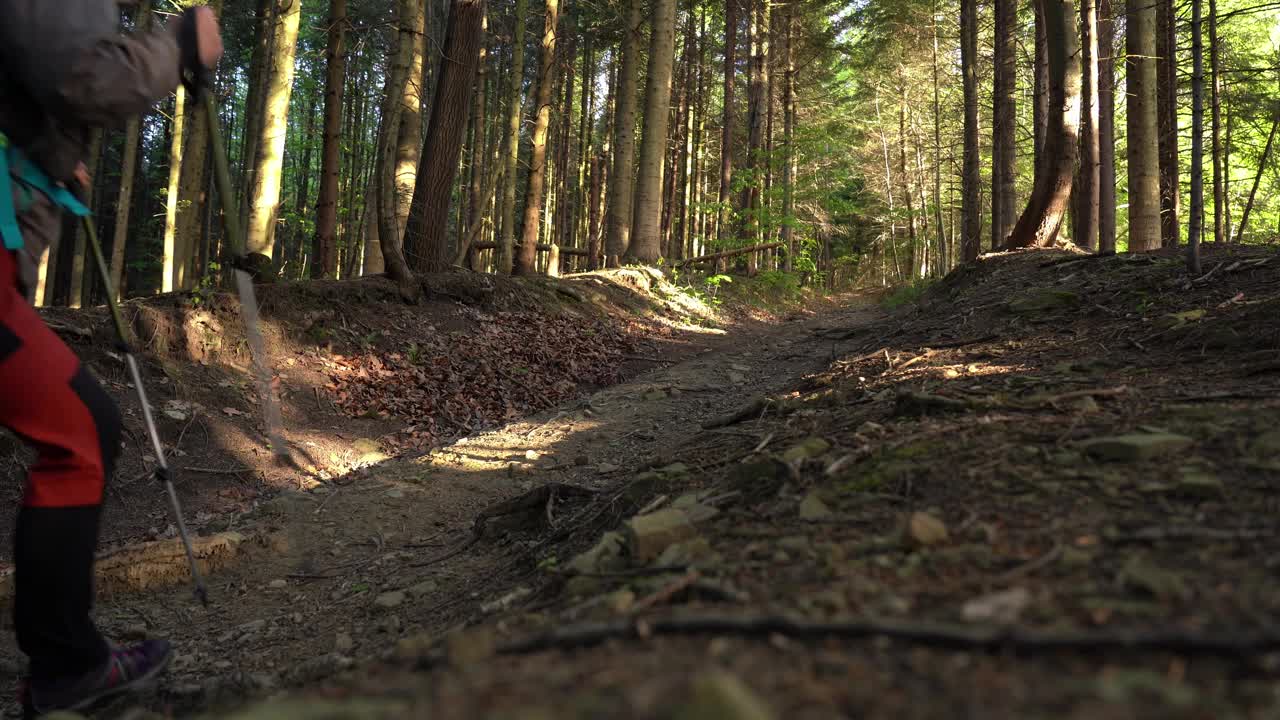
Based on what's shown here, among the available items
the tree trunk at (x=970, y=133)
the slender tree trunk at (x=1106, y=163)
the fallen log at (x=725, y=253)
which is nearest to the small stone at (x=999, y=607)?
the slender tree trunk at (x=1106, y=163)

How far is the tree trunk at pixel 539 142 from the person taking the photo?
1248cm

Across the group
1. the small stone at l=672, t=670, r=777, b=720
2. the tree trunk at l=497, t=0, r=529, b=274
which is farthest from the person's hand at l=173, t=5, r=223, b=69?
the tree trunk at l=497, t=0, r=529, b=274

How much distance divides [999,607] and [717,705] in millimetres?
703

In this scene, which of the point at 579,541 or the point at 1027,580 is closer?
the point at 1027,580

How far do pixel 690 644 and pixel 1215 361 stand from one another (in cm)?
344

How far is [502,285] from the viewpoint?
30.8 ft

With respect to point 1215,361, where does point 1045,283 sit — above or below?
above

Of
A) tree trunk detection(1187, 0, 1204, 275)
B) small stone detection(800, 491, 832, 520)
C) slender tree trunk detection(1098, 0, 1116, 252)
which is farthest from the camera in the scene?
slender tree trunk detection(1098, 0, 1116, 252)

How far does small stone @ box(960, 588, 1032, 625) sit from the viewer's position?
133cm

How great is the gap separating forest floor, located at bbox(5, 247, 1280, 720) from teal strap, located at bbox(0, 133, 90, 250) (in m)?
1.49

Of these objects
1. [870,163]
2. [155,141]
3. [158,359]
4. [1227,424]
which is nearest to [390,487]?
[158,359]

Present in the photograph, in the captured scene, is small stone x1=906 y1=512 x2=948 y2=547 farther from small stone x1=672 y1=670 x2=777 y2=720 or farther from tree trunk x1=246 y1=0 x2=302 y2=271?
tree trunk x1=246 y1=0 x2=302 y2=271

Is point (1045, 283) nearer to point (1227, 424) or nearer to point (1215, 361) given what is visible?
point (1215, 361)

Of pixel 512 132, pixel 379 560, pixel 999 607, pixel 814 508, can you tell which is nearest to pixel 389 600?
pixel 379 560
